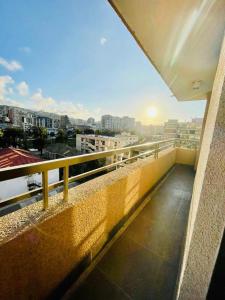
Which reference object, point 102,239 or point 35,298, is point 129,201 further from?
point 35,298

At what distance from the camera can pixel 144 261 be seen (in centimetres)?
162

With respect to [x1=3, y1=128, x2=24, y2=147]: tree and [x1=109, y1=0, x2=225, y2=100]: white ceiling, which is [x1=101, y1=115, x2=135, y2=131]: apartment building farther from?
[x1=109, y1=0, x2=225, y2=100]: white ceiling

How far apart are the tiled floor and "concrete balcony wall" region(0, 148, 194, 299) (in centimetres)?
20

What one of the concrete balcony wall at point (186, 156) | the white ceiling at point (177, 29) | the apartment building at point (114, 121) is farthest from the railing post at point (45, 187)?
the apartment building at point (114, 121)

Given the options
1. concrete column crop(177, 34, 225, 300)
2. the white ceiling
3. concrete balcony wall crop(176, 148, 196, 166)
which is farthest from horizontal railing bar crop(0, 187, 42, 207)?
concrete balcony wall crop(176, 148, 196, 166)

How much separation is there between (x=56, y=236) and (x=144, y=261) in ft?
3.94

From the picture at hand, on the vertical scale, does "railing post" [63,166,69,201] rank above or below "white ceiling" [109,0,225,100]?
below

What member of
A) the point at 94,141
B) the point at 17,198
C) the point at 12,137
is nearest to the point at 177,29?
the point at 17,198

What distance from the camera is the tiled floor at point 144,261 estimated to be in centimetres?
133

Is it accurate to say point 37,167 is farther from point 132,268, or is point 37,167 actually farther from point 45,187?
point 132,268

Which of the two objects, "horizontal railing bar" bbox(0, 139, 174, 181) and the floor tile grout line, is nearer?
"horizontal railing bar" bbox(0, 139, 174, 181)

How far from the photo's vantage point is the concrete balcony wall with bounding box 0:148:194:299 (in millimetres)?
835

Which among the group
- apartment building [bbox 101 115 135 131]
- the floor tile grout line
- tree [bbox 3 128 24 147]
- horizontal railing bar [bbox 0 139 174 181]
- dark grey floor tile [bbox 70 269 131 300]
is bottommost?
tree [bbox 3 128 24 147]

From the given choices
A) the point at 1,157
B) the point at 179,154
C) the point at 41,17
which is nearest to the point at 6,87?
the point at 1,157
